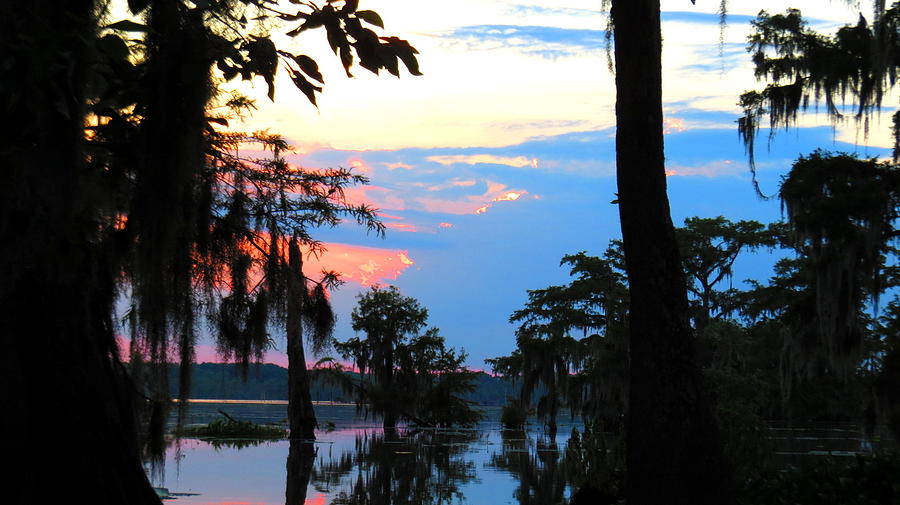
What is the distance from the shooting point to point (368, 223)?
18.8 metres

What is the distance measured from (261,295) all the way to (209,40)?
211 inches

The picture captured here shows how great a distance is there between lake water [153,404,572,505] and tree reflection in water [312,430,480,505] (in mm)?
14

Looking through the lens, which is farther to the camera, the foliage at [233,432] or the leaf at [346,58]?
the foliage at [233,432]

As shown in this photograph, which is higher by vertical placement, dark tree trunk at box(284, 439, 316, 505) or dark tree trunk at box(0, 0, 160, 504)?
dark tree trunk at box(0, 0, 160, 504)

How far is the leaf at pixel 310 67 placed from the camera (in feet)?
14.8

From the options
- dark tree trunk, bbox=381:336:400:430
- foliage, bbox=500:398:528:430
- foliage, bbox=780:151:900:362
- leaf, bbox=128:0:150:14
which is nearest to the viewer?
leaf, bbox=128:0:150:14

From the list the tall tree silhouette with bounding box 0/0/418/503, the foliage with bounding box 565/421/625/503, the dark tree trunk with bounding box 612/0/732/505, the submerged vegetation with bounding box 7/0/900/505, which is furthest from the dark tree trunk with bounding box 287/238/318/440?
the tall tree silhouette with bounding box 0/0/418/503

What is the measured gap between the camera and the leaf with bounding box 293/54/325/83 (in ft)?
14.8

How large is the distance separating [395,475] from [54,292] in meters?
10.9

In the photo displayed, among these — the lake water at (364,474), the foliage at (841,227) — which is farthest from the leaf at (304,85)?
the foliage at (841,227)

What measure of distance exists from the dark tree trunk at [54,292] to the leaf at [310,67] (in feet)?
3.37

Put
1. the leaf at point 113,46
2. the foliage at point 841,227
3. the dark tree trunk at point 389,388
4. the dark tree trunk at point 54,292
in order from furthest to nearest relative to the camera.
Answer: the dark tree trunk at point 389,388 → the foliage at point 841,227 → the leaf at point 113,46 → the dark tree trunk at point 54,292

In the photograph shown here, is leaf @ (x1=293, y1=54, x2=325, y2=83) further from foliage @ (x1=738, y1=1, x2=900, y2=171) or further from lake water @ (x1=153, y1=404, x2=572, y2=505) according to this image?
foliage @ (x1=738, y1=1, x2=900, y2=171)

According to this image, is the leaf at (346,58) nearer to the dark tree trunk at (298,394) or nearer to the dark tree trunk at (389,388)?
the dark tree trunk at (298,394)
